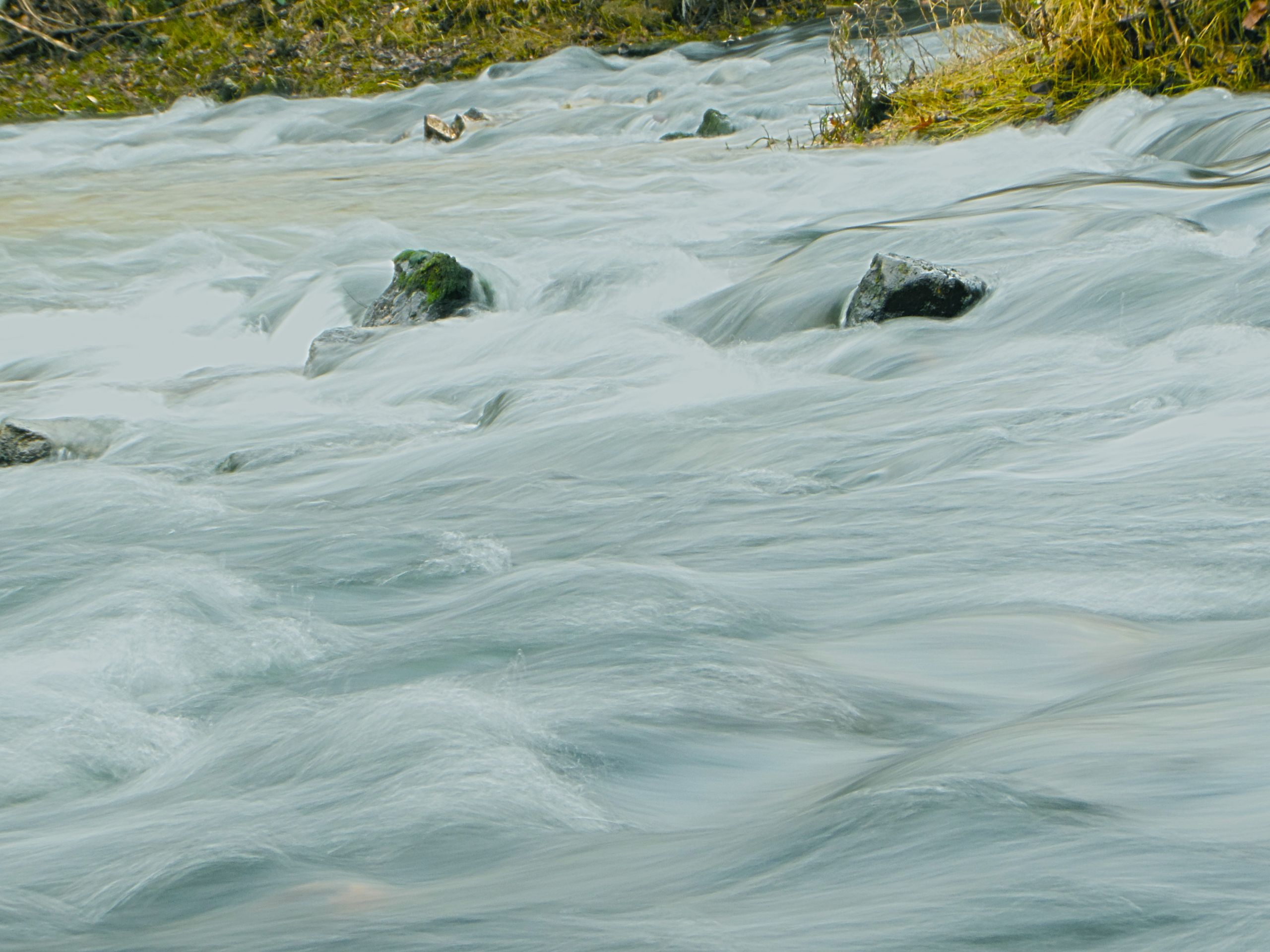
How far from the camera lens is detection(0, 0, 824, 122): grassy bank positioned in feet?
46.0

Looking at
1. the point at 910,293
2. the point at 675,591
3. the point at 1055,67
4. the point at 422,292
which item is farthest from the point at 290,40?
the point at 675,591

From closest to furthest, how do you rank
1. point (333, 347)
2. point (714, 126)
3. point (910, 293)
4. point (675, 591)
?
point (675, 591) → point (910, 293) → point (333, 347) → point (714, 126)

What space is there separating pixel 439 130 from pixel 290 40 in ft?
13.6

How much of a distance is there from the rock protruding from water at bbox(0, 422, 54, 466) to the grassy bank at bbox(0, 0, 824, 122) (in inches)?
395

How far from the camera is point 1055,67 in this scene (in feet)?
27.2

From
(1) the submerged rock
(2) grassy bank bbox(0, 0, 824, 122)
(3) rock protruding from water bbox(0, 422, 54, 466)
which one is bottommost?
(3) rock protruding from water bbox(0, 422, 54, 466)

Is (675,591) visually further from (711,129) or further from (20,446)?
(711,129)

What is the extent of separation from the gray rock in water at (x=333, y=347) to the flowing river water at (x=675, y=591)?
0.08 m

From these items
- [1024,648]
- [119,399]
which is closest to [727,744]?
[1024,648]

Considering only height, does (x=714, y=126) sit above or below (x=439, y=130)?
below

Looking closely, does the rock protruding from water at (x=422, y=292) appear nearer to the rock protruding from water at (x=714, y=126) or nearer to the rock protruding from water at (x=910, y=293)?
the rock protruding from water at (x=910, y=293)

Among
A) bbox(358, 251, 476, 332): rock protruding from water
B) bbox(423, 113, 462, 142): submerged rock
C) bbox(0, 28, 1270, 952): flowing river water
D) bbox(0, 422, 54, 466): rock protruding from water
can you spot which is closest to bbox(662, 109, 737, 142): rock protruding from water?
bbox(423, 113, 462, 142): submerged rock

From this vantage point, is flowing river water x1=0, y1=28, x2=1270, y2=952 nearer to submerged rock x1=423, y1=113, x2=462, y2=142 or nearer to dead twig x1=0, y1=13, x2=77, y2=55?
submerged rock x1=423, y1=113, x2=462, y2=142

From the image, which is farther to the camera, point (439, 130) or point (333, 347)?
point (439, 130)
